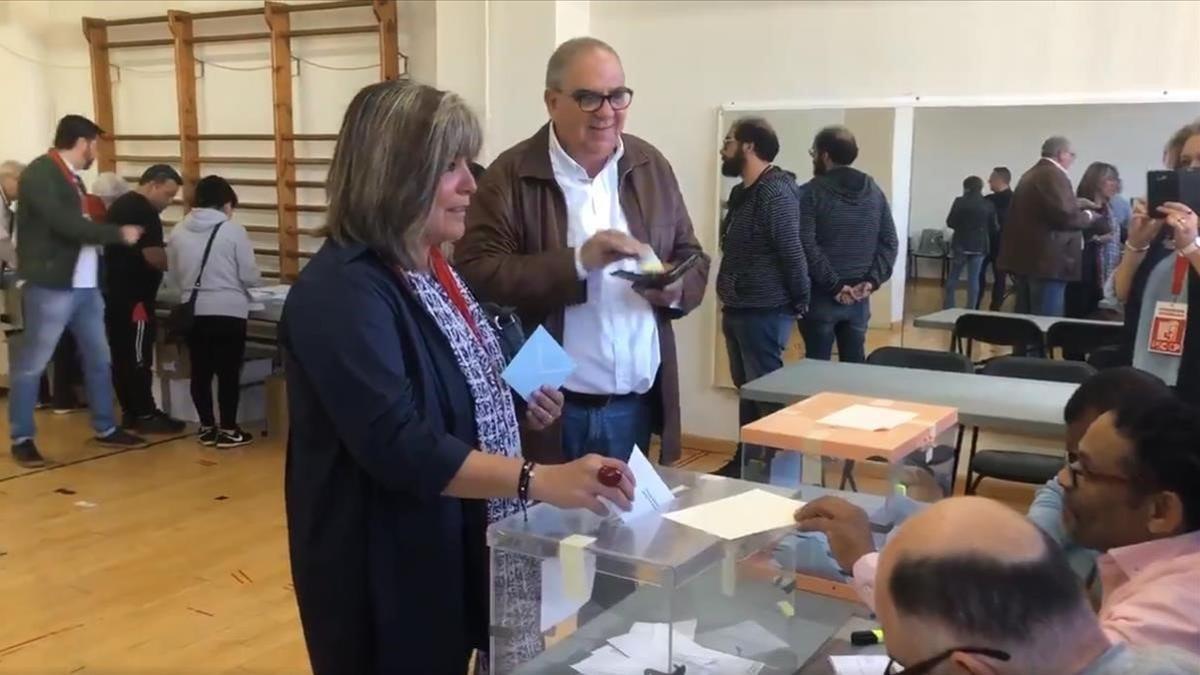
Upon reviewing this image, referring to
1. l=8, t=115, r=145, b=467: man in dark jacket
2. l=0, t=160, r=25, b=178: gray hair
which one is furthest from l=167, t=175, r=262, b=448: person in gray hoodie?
l=0, t=160, r=25, b=178: gray hair

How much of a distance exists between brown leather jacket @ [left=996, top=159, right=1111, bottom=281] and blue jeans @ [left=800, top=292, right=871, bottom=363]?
29.0 inches

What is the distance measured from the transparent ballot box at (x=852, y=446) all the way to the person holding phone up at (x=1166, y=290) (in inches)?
31.3

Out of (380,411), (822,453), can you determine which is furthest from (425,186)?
(822,453)

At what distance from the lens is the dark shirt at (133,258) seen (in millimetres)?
5578

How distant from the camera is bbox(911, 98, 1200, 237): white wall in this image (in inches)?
176

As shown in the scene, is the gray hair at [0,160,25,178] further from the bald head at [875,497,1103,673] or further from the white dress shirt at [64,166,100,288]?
the bald head at [875,497,1103,673]

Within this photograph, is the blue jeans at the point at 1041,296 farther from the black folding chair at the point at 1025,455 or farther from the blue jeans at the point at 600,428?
the blue jeans at the point at 600,428

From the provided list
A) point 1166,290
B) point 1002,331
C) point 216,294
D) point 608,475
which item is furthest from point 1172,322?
point 216,294

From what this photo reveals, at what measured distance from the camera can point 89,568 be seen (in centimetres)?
386

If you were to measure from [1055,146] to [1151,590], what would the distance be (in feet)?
12.2

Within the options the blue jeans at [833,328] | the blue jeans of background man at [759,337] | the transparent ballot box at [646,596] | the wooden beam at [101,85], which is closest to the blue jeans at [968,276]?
the blue jeans at [833,328]

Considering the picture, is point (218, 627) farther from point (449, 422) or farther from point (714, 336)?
point (714, 336)

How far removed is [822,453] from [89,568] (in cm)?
301

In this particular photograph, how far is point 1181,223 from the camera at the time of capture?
9.21ft
